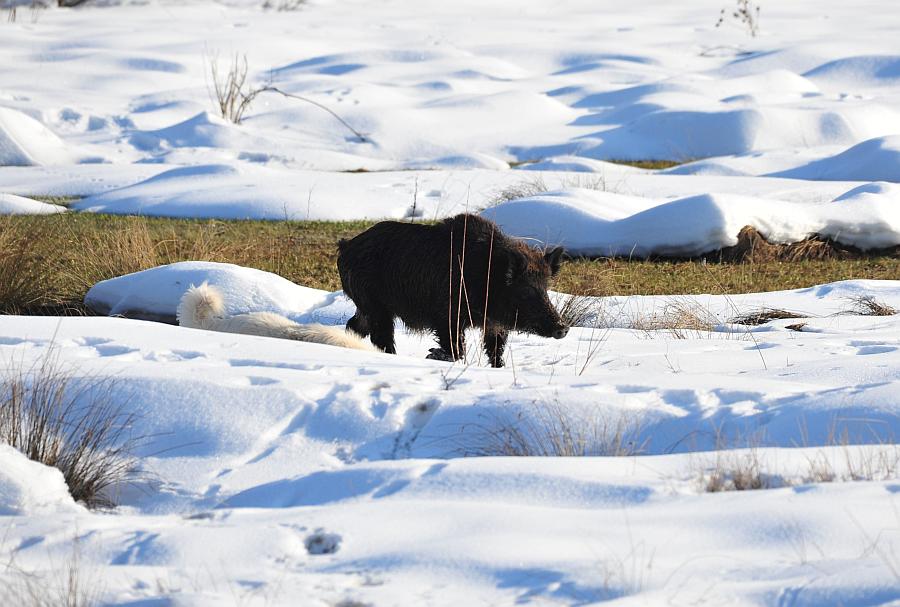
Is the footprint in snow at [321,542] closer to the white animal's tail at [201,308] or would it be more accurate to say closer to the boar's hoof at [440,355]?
the boar's hoof at [440,355]

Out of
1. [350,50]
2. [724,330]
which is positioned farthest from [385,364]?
[350,50]

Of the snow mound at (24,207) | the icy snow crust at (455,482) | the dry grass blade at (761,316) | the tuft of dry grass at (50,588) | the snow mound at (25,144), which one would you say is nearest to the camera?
the tuft of dry grass at (50,588)

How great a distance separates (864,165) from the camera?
17828 mm

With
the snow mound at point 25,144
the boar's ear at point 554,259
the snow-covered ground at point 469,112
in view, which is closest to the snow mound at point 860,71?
the snow-covered ground at point 469,112

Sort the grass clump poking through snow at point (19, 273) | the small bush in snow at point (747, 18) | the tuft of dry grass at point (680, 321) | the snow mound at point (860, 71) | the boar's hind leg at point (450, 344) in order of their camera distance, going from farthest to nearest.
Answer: the small bush in snow at point (747, 18) → the snow mound at point (860, 71) → the grass clump poking through snow at point (19, 273) → the tuft of dry grass at point (680, 321) → the boar's hind leg at point (450, 344)

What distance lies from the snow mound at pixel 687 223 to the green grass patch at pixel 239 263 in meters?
0.34

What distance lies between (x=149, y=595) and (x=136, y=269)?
7.65 m

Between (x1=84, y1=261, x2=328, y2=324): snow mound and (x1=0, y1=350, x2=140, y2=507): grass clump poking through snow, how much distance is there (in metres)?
3.64

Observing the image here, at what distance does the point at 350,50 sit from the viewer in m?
34.7

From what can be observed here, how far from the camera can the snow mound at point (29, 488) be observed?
12.6 ft

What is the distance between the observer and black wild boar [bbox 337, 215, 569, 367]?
22.7 ft

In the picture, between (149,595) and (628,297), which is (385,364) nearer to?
(149,595)

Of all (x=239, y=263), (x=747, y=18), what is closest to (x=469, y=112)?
(x=239, y=263)

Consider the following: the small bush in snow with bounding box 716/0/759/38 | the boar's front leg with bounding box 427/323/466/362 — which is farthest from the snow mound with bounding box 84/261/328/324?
the small bush in snow with bounding box 716/0/759/38
